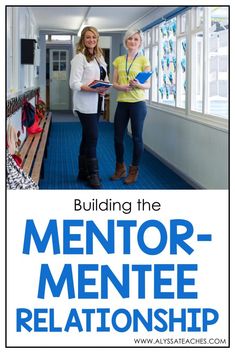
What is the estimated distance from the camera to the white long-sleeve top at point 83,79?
15.9 ft

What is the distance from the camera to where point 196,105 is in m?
6.33

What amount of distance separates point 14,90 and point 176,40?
210 centimetres

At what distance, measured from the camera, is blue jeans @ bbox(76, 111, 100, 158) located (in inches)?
196

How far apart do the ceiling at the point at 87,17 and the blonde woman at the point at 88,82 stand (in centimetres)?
454

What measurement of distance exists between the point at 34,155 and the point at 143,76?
4.06 feet

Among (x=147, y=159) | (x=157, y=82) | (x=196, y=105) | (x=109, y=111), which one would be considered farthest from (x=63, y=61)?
(x=196, y=105)

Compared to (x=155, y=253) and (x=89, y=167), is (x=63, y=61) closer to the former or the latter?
(x=89, y=167)

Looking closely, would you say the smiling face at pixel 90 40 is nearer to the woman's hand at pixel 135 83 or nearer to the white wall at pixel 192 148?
the woman's hand at pixel 135 83

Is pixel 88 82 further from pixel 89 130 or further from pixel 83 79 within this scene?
pixel 89 130

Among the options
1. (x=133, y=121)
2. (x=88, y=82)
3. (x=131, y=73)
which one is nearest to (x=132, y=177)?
(x=133, y=121)

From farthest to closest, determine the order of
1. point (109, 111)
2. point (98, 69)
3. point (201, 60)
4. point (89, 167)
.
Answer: point (109, 111)
point (201, 60)
point (89, 167)
point (98, 69)

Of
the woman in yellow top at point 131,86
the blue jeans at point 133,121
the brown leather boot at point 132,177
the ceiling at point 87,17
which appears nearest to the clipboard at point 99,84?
the woman in yellow top at point 131,86

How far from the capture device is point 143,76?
5266 mm

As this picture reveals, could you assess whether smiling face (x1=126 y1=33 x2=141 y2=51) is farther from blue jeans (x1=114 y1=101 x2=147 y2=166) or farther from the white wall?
the white wall
